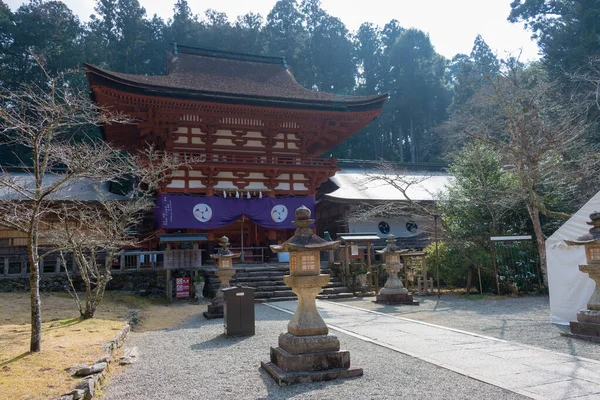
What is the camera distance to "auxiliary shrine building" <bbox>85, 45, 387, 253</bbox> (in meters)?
16.7

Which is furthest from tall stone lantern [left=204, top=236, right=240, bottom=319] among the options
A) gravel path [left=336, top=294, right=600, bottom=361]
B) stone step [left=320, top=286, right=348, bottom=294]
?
stone step [left=320, top=286, right=348, bottom=294]

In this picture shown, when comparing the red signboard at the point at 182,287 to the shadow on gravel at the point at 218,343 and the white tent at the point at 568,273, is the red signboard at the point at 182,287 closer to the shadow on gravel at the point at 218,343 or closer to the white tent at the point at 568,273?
the shadow on gravel at the point at 218,343

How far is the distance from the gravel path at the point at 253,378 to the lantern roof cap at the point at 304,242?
161 cm

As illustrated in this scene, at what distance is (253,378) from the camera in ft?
17.2

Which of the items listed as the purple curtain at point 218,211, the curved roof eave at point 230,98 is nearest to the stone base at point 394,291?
the purple curtain at point 218,211

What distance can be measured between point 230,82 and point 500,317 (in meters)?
15.2

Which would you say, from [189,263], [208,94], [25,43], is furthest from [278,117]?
[25,43]

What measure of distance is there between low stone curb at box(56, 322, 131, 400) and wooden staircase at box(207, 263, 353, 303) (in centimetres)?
767

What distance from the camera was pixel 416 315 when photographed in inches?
390

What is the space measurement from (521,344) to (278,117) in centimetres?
1412

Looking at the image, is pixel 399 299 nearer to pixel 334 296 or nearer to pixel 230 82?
pixel 334 296

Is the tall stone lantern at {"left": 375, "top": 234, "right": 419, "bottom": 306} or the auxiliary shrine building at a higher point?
the auxiliary shrine building

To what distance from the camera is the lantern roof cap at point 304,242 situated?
5543 millimetres

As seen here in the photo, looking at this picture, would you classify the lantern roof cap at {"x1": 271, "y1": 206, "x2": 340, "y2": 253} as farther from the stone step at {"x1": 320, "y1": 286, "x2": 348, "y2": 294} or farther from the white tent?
the stone step at {"x1": 320, "y1": 286, "x2": 348, "y2": 294}
